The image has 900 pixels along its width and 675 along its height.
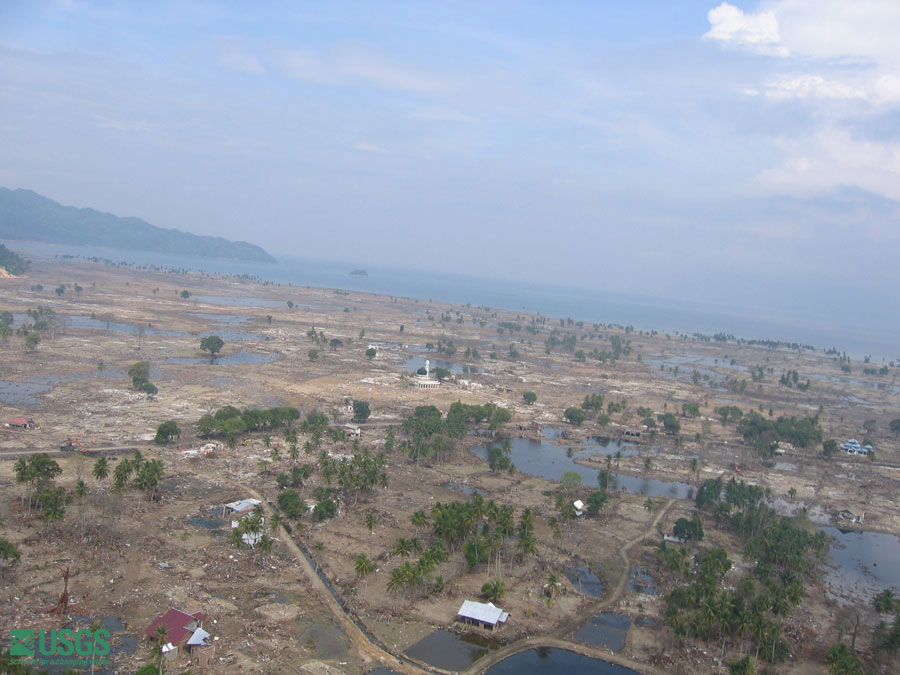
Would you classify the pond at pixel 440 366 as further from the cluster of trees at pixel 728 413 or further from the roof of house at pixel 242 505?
the roof of house at pixel 242 505

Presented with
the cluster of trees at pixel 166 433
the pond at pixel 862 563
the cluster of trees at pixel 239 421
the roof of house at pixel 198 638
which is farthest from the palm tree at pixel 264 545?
the pond at pixel 862 563

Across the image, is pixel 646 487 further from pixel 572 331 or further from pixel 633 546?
pixel 572 331

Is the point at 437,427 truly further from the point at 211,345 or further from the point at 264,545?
the point at 211,345

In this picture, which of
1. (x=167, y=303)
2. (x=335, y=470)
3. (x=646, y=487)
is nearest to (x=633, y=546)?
(x=646, y=487)

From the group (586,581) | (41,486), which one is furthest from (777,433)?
(41,486)

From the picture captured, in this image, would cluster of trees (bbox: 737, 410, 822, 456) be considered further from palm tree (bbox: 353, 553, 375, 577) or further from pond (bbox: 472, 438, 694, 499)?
palm tree (bbox: 353, 553, 375, 577)

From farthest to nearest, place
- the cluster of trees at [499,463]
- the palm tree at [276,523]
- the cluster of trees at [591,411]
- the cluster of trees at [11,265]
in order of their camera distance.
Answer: the cluster of trees at [11,265]
the cluster of trees at [591,411]
the cluster of trees at [499,463]
the palm tree at [276,523]
